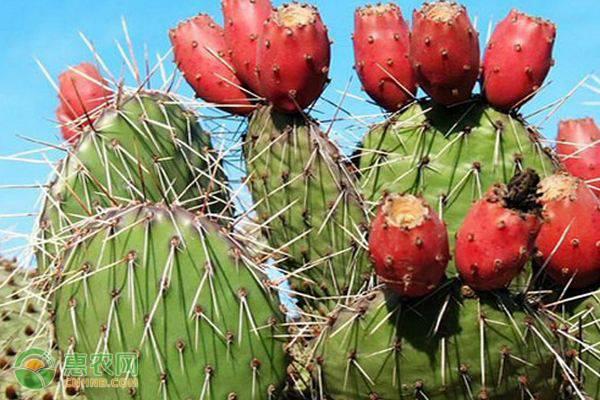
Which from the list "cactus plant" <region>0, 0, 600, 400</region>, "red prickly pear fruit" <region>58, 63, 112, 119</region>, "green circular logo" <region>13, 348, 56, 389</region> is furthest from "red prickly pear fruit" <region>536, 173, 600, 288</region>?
"red prickly pear fruit" <region>58, 63, 112, 119</region>

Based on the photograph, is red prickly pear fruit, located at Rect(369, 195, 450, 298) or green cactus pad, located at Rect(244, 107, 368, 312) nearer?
red prickly pear fruit, located at Rect(369, 195, 450, 298)

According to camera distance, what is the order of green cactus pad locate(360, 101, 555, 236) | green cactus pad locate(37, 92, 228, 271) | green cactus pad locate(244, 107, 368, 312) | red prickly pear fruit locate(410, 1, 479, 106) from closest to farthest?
red prickly pear fruit locate(410, 1, 479, 106), green cactus pad locate(360, 101, 555, 236), green cactus pad locate(244, 107, 368, 312), green cactus pad locate(37, 92, 228, 271)

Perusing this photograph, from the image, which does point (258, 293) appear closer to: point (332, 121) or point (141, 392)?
point (141, 392)

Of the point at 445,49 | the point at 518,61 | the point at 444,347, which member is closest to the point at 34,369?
the point at 444,347

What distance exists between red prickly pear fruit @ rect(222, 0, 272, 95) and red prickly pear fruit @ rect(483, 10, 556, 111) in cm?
73

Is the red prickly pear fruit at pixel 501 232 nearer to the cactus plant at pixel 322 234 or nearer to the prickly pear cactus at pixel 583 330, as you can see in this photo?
the cactus plant at pixel 322 234

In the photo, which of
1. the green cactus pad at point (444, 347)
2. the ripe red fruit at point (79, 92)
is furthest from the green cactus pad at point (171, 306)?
the ripe red fruit at point (79, 92)

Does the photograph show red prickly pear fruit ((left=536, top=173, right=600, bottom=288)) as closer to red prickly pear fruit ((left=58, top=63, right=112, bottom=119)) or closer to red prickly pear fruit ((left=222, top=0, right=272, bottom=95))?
red prickly pear fruit ((left=222, top=0, right=272, bottom=95))

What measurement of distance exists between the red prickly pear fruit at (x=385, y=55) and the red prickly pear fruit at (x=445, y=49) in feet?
0.52

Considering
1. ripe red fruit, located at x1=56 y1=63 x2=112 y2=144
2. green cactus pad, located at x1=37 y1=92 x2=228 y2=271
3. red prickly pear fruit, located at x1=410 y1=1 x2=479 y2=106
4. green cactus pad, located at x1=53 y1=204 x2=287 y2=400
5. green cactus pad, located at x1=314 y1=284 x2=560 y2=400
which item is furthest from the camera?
ripe red fruit, located at x1=56 y1=63 x2=112 y2=144

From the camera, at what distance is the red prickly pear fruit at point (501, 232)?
2.29 metres

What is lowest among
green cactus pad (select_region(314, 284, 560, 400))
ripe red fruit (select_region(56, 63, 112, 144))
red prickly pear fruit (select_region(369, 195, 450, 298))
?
green cactus pad (select_region(314, 284, 560, 400))

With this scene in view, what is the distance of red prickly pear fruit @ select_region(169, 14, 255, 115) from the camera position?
131 inches

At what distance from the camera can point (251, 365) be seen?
2.63 m
